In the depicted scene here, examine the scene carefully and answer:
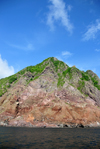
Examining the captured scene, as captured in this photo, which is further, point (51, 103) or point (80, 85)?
point (80, 85)

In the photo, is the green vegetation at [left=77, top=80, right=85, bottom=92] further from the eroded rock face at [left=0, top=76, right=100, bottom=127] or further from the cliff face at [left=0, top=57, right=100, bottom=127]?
the eroded rock face at [left=0, top=76, right=100, bottom=127]

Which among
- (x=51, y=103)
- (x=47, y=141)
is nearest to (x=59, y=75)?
(x=51, y=103)

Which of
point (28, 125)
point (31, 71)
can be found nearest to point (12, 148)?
point (28, 125)

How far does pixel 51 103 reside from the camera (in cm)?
8188

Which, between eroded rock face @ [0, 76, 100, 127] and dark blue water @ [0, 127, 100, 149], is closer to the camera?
dark blue water @ [0, 127, 100, 149]

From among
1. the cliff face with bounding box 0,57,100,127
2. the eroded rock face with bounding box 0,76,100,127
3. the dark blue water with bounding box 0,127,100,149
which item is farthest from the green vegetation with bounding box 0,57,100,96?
the dark blue water with bounding box 0,127,100,149

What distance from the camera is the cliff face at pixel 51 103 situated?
74000mm

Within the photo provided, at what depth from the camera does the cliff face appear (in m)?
74.0

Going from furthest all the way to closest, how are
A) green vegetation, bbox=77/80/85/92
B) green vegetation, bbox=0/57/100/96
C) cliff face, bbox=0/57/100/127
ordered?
green vegetation, bbox=0/57/100/96, green vegetation, bbox=77/80/85/92, cliff face, bbox=0/57/100/127

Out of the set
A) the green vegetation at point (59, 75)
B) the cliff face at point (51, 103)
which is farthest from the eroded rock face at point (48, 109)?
the green vegetation at point (59, 75)

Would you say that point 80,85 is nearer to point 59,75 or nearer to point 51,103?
point 59,75

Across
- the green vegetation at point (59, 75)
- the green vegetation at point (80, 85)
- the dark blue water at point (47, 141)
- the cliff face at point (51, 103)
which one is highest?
the green vegetation at point (59, 75)

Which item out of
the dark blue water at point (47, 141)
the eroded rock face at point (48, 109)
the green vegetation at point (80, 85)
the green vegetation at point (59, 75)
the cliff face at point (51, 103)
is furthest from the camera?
the green vegetation at point (59, 75)

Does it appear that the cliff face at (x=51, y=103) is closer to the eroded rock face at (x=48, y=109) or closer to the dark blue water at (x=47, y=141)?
the eroded rock face at (x=48, y=109)
